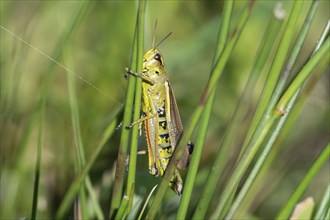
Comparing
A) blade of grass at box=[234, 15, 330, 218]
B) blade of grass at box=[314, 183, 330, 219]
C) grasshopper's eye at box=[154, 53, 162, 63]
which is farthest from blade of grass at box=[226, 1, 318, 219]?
grasshopper's eye at box=[154, 53, 162, 63]

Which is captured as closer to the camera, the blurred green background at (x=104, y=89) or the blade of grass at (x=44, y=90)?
the blade of grass at (x=44, y=90)

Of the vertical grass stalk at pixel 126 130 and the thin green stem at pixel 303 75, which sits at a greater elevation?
the thin green stem at pixel 303 75

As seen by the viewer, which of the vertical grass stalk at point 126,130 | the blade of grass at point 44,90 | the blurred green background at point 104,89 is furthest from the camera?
the blurred green background at point 104,89

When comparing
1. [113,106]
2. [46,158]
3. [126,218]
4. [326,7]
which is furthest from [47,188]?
[326,7]

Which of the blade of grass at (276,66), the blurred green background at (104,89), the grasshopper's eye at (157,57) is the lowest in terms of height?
the blurred green background at (104,89)

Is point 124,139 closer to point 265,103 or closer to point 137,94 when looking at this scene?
point 137,94

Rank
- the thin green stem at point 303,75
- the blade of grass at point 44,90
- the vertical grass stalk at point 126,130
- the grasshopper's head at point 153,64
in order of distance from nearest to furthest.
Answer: the thin green stem at point 303,75, the vertical grass stalk at point 126,130, the blade of grass at point 44,90, the grasshopper's head at point 153,64

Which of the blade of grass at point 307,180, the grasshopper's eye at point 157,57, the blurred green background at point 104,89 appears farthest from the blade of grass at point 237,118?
the grasshopper's eye at point 157,57

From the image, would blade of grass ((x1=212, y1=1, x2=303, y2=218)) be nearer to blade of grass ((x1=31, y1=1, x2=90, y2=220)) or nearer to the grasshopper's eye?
blade of grass ((x1=31, y1=1, x2=90, y2=220))

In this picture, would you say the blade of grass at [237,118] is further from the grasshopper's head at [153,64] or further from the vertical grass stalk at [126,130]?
the grasshopper's head at [153,64]
